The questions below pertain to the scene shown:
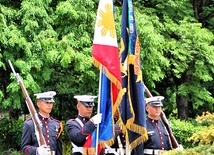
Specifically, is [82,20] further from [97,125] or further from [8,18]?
[97,125]

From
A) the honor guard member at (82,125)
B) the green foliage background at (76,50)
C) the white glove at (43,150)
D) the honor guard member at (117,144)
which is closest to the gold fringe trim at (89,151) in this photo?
the honor guard member at (82,125)

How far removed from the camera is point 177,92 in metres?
12.1

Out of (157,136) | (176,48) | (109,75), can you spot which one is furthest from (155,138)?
(176,48)

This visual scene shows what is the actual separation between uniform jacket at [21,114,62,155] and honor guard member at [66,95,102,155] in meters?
0.22

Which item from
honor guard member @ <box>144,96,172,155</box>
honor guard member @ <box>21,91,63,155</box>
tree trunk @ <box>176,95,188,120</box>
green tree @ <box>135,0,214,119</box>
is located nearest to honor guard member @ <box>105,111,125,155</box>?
honor guard member @ <box>144,96,172,155</box>

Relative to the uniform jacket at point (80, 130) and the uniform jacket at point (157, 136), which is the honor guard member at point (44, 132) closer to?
the uniform jacket at point (80, 130)

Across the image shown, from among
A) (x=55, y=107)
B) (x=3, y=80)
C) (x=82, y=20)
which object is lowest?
(x=55, y=107)

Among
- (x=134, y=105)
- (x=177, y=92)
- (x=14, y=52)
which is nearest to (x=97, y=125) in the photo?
(x=134, y=105)

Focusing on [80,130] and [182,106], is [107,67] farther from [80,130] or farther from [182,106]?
[182,106]

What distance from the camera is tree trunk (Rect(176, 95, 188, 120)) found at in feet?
41.6

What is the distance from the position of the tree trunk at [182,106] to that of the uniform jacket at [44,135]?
6.26 meters

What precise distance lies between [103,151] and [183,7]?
5943 mm

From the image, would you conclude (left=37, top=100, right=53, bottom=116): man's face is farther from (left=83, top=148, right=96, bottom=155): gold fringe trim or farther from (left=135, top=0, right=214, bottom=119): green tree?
(left=135, top=0, right=214, bottom=119): green tree

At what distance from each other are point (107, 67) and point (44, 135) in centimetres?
123
